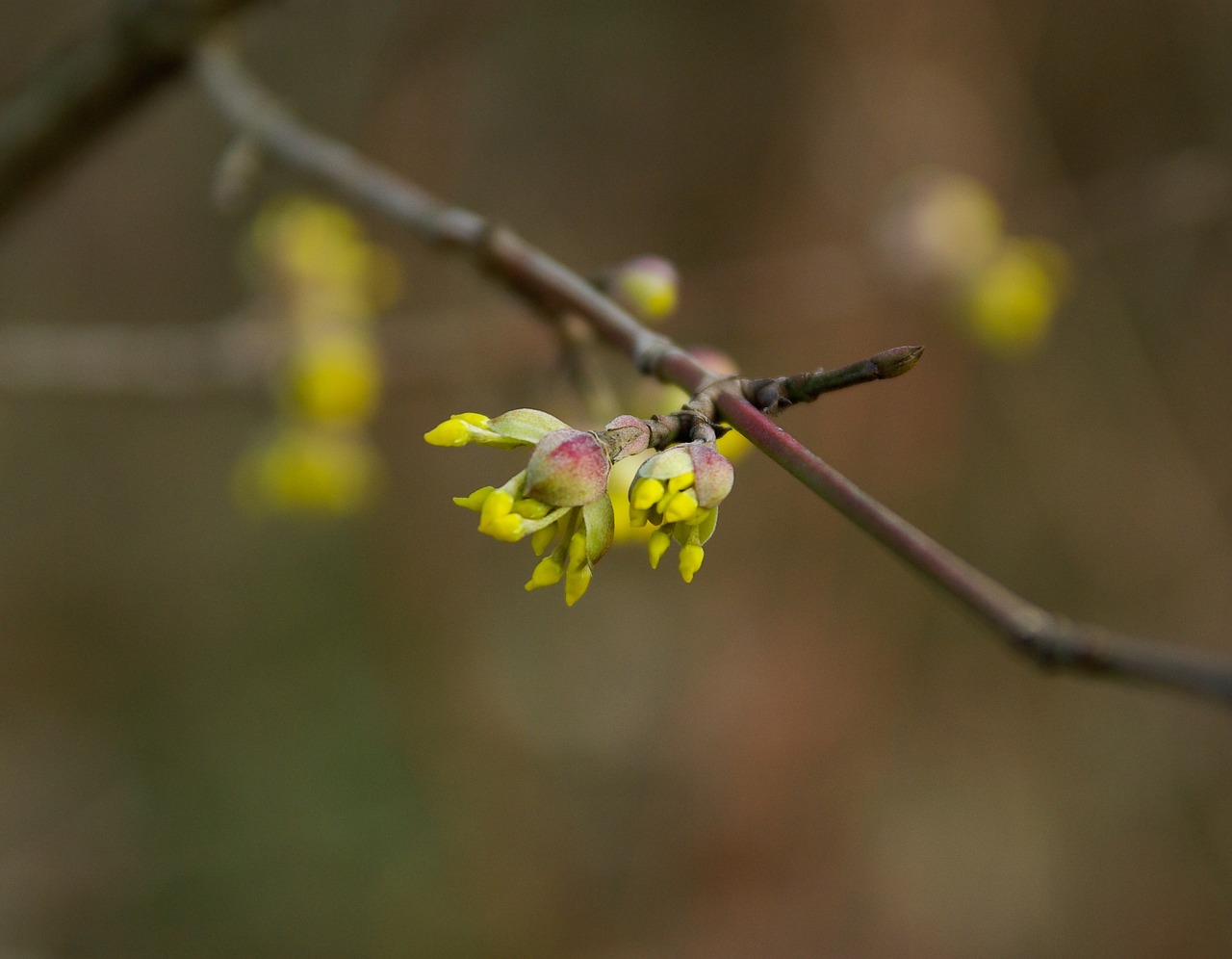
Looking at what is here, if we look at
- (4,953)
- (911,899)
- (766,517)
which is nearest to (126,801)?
(4,953)

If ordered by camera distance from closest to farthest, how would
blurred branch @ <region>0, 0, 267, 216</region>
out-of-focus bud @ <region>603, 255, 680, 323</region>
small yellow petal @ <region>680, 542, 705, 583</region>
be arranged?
1. small yellow petal @ <region>680, 542, 705, 583</region>
2. out-of-focus bud @ <region>603, 255, 680, 323</region>
3. blurred branch @ <region>0, 0, 267, 216</region>

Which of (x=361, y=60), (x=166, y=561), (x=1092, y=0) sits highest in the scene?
(x=361, y=60)

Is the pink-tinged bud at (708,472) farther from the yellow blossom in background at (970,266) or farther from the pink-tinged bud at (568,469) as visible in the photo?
the yellow blossom in background at (970,266)

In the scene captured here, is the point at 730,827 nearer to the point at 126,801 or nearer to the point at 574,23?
the point at 126,801

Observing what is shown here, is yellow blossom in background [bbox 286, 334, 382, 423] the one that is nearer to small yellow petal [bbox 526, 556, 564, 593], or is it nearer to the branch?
the branch

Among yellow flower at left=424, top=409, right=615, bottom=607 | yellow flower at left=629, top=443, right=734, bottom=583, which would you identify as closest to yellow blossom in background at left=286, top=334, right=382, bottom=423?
yellow flower at left=424, top=409, right=615, bottom=607

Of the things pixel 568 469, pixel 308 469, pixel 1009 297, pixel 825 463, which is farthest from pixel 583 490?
pixel 1009 297

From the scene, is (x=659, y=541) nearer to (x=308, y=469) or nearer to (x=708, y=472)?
(x=708, y=472)
